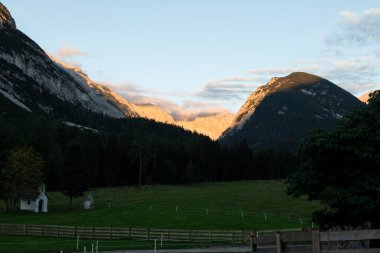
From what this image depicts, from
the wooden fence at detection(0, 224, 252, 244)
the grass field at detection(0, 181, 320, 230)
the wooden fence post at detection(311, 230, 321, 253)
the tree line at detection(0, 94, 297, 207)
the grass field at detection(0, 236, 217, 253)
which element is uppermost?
the tree line at detection(0, 94, 297, 207)

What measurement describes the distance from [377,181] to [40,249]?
33043 millimetres

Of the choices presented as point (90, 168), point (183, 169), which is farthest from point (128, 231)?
point (183, 169)

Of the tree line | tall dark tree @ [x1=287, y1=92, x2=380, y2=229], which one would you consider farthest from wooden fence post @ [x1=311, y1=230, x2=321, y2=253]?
the tree line

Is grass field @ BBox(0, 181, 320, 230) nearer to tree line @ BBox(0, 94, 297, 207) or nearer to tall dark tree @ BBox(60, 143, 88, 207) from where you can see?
tall dark tree @ BBox(60, 143, 88, 207)

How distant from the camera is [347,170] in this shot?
18641 millimetres

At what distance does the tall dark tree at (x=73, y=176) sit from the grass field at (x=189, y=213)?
3.25 meters

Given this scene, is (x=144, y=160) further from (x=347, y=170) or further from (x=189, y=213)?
(x=347, y=170)

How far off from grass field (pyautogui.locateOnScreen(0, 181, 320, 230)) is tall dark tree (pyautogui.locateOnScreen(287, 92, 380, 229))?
40.0 metres

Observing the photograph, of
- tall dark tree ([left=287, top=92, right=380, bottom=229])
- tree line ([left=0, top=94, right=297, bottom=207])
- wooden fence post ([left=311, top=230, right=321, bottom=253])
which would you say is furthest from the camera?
tree line ([left=0, top=94, right=297, bottom=207])

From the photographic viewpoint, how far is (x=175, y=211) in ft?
251

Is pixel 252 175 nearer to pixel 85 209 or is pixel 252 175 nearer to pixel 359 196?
pixel 85 209

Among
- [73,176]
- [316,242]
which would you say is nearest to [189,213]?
[73,176]

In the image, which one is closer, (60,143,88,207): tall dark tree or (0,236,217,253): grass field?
(0,236,217,253): grass field

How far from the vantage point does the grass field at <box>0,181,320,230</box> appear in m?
63.2
